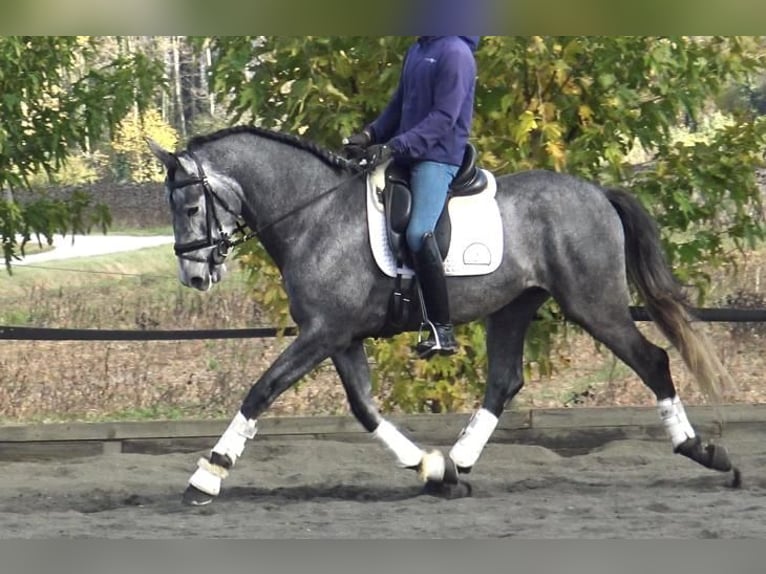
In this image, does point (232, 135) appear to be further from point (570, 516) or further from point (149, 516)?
point (570, 516)

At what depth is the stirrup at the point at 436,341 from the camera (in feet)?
22.1

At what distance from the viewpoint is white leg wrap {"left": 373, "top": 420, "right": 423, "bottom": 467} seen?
6.87 m

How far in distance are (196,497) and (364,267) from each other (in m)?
1.26

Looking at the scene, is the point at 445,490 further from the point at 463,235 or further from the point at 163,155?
the point at 163,155

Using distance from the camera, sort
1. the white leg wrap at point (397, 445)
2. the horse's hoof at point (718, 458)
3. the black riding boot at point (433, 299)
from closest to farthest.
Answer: the black riding boot at point (433, 299) < the white leg wrap at point (397, 445) < the horse's hoof at point (718, 458)

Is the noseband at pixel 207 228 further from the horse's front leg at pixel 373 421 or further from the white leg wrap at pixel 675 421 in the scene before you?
the white leg wrap at pixel 675 421

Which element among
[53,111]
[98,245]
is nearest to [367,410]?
[53,111]

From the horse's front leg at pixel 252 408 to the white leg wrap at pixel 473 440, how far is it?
2.77 ft

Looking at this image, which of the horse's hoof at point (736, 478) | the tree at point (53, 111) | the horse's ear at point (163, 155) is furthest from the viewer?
the tree at point (53, 111)

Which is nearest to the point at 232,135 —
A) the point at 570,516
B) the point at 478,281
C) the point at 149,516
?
the point at 478,281

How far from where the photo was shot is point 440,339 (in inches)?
266

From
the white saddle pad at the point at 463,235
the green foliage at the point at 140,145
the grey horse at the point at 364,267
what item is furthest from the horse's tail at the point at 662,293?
the green foliage at the point at 140,145

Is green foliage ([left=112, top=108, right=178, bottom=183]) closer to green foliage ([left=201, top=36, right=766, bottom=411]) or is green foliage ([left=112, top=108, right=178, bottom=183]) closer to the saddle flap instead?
green foliage ([left=201, top=36, right=766, bottom=411])

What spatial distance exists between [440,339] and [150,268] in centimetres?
566
